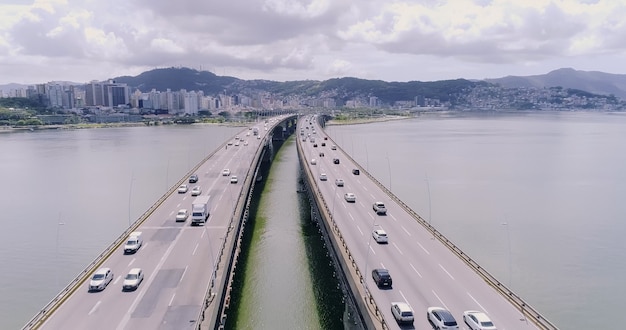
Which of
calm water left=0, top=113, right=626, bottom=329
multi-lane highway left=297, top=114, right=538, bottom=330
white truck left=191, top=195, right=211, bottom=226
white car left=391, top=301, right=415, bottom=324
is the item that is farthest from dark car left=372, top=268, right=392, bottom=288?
white truck left=191, top=195, right=211, bottom=226

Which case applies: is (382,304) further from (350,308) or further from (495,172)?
(495,172)

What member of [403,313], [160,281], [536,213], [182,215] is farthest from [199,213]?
[536,213]

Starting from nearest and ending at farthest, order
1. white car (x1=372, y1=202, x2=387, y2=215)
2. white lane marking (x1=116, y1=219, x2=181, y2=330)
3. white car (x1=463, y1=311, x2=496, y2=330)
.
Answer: white car (x1=463, y1=311, x2=496, y2=330), white lane marking (x1=116, y1=219, x2=181, y2=330), white car (x1=372, y1=202, x2=387, y2=215)

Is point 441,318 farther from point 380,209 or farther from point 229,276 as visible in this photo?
point 380,209

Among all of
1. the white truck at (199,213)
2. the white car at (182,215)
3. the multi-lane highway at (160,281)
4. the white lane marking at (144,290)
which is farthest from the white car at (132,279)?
the white car at (182,215)

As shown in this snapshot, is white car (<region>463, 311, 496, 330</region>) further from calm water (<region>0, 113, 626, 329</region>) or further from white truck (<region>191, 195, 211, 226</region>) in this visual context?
white truck (<region>191, 195, 211, 226</region>)
